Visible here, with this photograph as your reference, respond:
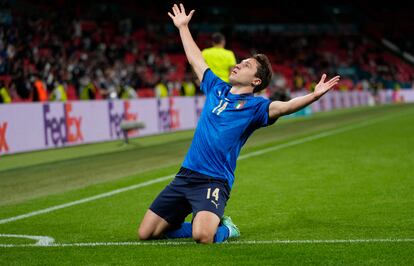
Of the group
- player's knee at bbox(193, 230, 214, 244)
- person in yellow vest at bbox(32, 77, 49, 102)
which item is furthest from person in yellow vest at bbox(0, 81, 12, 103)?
player's knee at bbox(193, 230, 214, 244)

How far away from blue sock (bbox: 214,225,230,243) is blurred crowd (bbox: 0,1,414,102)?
640cm

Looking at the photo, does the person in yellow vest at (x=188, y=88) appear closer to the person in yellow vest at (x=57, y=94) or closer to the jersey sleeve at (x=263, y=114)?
the person in yellow vest at (x=57, y=94)

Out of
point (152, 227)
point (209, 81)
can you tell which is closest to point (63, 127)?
point (209, 81)

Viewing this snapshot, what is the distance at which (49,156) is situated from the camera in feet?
54.4

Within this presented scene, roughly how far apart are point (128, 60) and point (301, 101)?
102 feet

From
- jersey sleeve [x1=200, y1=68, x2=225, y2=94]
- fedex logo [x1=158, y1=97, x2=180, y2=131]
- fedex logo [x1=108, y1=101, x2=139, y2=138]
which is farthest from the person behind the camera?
fedex logo [x1=158, y1=97, x2=180, y2=131]

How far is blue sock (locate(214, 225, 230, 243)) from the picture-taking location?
6421mm

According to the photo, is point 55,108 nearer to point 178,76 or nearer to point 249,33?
point 178,76

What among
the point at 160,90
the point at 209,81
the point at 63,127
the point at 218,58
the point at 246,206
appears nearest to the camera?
the point at 209,81

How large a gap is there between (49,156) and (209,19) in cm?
4610

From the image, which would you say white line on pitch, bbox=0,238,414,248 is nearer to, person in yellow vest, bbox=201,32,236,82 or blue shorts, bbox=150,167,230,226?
blue shorts, bbox=150,167,230,226

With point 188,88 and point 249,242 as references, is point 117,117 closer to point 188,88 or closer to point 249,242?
point 188,88

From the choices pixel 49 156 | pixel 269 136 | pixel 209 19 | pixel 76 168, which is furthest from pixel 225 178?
pixel 209 19

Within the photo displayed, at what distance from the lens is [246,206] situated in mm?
8688
